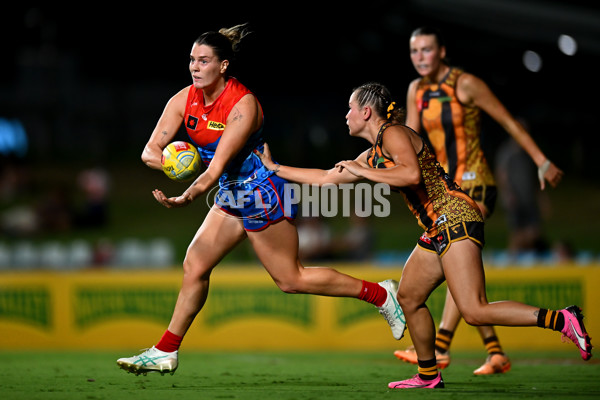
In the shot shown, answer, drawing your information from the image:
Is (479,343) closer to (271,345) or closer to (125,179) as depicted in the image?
(271,345)

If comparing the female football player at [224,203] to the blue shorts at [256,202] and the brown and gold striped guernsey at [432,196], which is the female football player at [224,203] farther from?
the brown and gold striped guernsey at [432,196]

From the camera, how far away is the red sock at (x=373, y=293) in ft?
20.0

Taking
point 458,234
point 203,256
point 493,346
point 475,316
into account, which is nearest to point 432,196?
point 458,234

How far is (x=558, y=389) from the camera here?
5.77 m

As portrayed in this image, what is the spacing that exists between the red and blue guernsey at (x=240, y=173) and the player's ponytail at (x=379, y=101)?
2.51ft

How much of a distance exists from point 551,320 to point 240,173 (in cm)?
226

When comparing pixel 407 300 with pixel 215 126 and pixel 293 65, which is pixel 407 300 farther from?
pixel 293 65

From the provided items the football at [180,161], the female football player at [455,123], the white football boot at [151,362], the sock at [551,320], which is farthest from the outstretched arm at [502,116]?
the white football boot at [151,362]

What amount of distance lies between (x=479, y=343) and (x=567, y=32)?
7.87m

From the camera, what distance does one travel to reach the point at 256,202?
19.2ft

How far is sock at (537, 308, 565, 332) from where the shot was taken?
17.1 feet

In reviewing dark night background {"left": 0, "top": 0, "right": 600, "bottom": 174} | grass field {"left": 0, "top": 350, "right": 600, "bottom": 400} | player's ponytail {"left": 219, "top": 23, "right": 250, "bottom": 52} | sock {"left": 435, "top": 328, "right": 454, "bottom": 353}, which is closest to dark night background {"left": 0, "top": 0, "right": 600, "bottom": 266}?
dark night background {"left": 0, "top": 0, "right": 600, "bottom": 174}

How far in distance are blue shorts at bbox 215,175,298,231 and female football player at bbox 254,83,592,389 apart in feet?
0.50

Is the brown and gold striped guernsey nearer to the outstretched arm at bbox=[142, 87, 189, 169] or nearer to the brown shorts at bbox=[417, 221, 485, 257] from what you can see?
the brown shorts at bbox=[417, 221, 485, 257]
